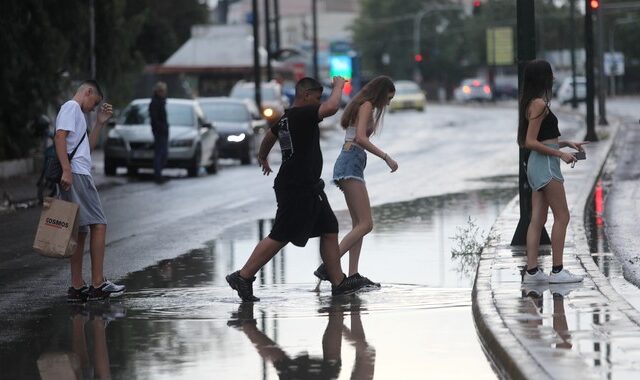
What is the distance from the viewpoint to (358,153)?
1305 centimetres

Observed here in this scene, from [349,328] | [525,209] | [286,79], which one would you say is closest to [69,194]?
[349,328]

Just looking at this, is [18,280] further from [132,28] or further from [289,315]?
[132,28]

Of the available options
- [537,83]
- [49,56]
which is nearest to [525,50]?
[537,83]

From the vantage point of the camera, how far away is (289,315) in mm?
11453

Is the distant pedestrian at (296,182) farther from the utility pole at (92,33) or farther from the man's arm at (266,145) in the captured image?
the utility pole at (92,33)

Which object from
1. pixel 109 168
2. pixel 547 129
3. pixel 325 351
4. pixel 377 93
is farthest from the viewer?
pixel 109 168

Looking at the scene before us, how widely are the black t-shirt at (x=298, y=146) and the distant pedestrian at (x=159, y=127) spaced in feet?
55.8

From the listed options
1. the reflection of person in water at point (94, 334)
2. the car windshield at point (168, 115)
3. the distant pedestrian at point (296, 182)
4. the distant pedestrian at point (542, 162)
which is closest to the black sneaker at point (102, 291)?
the reflection of person in water at point (94, 334)

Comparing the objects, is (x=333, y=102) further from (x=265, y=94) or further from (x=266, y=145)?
(x=265, y=94)

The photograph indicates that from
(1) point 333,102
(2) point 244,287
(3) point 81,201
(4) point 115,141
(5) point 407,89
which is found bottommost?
(5) point 407,89

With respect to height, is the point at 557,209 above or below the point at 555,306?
above

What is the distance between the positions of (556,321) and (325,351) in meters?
1.41

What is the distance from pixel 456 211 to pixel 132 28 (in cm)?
1483

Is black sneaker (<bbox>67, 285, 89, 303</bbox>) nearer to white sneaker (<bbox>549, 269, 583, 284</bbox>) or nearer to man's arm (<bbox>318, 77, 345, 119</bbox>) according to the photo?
man's arm (<bbox>318, 77, 345, 119</bbox>)
